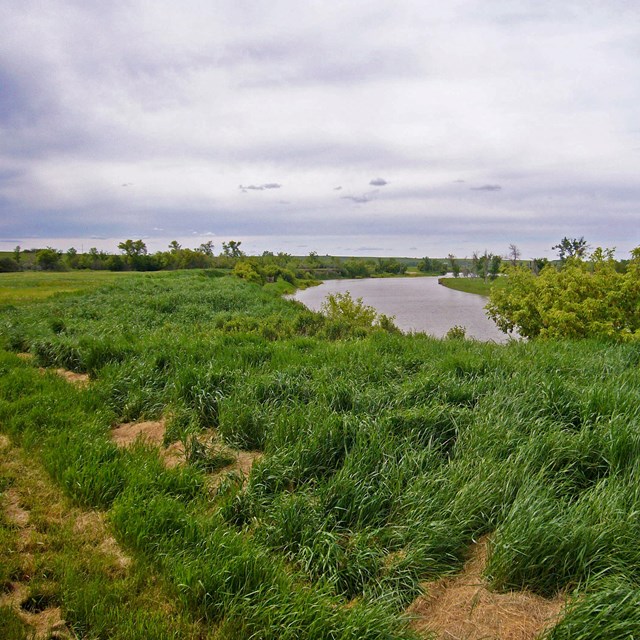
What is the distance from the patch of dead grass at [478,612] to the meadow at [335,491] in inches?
2.9

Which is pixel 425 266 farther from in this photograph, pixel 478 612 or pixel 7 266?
pixel 478 612

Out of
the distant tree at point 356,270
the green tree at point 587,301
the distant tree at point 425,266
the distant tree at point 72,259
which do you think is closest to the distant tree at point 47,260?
the distant tree at point 72,259

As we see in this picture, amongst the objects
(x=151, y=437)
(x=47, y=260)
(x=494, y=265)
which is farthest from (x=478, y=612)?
(x=47, y=260)

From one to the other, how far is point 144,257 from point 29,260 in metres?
19.5

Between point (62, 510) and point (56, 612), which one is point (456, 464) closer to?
point (56, 612)

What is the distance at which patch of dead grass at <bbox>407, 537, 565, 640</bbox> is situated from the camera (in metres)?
2.16

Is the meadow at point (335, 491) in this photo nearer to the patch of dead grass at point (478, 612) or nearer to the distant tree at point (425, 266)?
the patch of dead grass at point (478, 612)

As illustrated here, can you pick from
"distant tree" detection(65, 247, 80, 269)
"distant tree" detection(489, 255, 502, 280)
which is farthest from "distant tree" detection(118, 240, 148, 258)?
"distant tree" detection(489, 255, 502, 280)

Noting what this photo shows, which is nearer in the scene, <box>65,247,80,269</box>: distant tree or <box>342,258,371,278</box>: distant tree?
<box>65,247,80,269</box>: distant tree

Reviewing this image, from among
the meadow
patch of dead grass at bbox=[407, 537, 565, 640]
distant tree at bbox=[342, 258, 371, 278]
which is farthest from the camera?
distant tree at bbox=[342, 258, 371, 278]

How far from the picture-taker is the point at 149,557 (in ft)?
8.75

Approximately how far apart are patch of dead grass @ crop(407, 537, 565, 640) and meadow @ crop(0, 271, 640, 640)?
74 millimetres

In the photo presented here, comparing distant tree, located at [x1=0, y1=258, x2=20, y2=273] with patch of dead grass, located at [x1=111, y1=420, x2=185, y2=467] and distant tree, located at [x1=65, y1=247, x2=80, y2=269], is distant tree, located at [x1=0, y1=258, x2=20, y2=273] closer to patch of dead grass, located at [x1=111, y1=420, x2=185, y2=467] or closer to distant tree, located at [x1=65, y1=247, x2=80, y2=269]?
distant tree, located at [x1=65, y1=247, x2=80, y2=269]

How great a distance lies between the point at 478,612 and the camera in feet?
7.48
